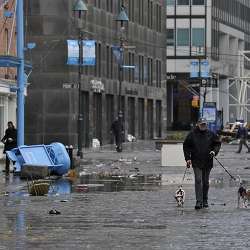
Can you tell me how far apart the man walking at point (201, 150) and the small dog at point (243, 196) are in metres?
0.71

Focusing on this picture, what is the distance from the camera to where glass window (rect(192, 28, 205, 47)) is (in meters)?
107

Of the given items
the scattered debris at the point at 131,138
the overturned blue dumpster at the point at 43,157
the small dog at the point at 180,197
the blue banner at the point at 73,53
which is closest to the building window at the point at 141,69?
the scattered debris at the point at 131,138

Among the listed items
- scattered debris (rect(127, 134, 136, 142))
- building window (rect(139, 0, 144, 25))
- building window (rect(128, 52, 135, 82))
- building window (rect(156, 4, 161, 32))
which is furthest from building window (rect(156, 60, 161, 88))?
scattered debris (rect(127, 134, 136, 142))

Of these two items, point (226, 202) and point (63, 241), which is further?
point (226, 202)

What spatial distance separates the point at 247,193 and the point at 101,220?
3.72 metres

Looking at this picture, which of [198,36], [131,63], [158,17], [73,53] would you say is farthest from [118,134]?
[198,36]

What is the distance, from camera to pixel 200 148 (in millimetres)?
19938

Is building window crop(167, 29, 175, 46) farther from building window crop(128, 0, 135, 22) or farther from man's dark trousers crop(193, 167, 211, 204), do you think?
man's dark trousers crop(193, 167, 211, 204)

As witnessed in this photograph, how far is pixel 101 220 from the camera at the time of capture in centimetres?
1756

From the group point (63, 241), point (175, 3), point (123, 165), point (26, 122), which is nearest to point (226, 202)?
point (63, 241)

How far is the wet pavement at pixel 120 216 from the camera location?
14.4 m

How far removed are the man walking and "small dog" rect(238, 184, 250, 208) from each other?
71 cm

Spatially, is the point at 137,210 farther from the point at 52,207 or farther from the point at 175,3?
the point at 175,3

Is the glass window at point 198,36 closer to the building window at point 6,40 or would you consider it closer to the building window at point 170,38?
the building window at point 170,38
